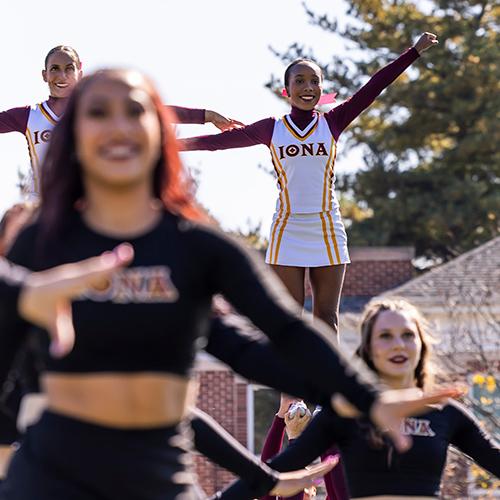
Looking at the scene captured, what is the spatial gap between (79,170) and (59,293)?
67cm

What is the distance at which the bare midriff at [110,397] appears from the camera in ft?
13.3

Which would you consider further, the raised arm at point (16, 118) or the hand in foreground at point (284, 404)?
the hand in foreground at point (284, 404)

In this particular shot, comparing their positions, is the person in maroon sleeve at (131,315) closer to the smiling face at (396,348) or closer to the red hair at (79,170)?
the red hair at (79,170)

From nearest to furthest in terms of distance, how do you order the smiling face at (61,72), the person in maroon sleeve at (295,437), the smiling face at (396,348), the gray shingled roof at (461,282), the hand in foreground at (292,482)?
the hand in foreground at (292,482)
the smiling face at (396,348)
the person in maroon sleeve at (295,437)
the smiling face at (61,72)
the gray shingled roof at (461,282)

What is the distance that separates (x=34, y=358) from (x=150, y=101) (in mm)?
758

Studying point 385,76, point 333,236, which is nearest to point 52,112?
point 333,236

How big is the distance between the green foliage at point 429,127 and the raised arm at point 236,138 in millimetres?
24442

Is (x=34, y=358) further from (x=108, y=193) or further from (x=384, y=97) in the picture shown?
(x=384, y=97)

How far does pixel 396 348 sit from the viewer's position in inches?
239

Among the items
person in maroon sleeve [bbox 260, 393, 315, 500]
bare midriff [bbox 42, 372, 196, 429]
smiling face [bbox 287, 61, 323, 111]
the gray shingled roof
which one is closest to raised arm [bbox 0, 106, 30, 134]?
smiling face [bbox 287, 61, 323, 111]

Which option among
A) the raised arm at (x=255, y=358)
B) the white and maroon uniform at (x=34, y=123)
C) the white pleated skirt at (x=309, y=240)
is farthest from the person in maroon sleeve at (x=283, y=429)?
the raised arm at (x=255, y=358)

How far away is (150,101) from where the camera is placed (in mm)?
4266

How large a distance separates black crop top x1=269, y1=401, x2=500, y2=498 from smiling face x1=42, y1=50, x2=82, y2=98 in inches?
133

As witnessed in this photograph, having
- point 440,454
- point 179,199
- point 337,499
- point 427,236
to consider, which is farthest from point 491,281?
point 179,199
